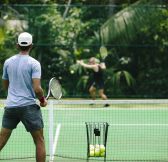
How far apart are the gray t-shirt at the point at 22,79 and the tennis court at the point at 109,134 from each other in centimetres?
154

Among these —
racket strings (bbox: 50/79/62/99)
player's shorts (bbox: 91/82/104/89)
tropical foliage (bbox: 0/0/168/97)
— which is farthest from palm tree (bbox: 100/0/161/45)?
racket strings (bbox: 50/79/62/99)

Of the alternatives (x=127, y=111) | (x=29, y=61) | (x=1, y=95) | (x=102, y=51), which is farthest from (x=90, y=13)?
(x=29, y=61)

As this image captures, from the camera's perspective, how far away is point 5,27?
20.8 meters

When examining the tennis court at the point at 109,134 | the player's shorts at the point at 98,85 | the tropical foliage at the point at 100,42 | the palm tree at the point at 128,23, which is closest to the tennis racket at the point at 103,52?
the tropical foliage at the point at 100,42

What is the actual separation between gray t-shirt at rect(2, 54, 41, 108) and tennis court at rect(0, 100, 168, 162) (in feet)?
5.06

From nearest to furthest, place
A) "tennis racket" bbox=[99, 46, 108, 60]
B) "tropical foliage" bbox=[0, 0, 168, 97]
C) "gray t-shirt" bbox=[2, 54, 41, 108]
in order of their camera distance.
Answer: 1. "gray t-shirt" bbox=[2, 54, 41, 108]
2. "tennis racket" bbox=[99, 46, 108, 60]
3. "tropical foliage" bbox=[0, 0, 168, 97]

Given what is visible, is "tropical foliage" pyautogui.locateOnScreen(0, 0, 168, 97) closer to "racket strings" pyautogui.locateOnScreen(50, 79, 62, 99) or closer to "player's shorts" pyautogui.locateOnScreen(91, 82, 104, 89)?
"player's shorts" pyautogui.locateOnScreen(91, 82, 104, 89)

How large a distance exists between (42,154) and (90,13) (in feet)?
44.9

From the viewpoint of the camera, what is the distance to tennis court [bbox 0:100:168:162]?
968 centimetres

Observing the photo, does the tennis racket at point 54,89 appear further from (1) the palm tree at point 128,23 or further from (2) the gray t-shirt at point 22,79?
(1) the palm tree at point 128,23

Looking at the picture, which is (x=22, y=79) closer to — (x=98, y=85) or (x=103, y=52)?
(x=98, y=85)

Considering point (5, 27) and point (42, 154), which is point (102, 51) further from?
point (42, 154)

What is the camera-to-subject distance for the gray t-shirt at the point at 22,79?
7.64 m

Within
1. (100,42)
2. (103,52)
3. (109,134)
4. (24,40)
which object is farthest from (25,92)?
(100,42)
